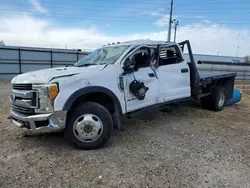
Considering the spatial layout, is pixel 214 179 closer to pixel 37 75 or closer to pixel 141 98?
pixel 141 98

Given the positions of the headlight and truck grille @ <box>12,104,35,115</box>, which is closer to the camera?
the headlight

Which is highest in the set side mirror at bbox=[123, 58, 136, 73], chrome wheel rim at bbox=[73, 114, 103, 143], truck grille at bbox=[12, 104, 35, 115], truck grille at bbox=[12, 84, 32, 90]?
side mirror at bbox=[123, 58, 136, 73]

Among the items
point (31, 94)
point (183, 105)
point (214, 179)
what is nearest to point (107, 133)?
point (31, 94)

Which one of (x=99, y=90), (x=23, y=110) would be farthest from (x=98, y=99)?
(x=23, y=110)

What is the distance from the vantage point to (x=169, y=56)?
18.6 feet

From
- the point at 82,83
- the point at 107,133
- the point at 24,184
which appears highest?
the point at 82,83

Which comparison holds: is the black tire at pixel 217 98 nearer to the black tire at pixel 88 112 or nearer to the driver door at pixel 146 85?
the driver door at pixel 146 85

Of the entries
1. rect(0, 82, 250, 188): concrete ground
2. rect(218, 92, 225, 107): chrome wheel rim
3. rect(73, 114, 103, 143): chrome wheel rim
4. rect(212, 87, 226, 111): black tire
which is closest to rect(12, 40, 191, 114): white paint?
rect(73, 114, 103, 143): chrome wheel rim

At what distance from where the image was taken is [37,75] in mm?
3908

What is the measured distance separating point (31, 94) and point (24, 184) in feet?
4.49

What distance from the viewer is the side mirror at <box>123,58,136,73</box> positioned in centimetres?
444

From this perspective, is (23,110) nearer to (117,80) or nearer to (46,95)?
(46,95)

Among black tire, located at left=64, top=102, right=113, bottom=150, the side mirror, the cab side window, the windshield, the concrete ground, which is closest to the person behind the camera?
the concrete ground

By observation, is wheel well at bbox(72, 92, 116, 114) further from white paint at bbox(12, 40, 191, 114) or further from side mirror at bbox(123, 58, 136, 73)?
side mirror at bbox(123, 58, 136, 73)
